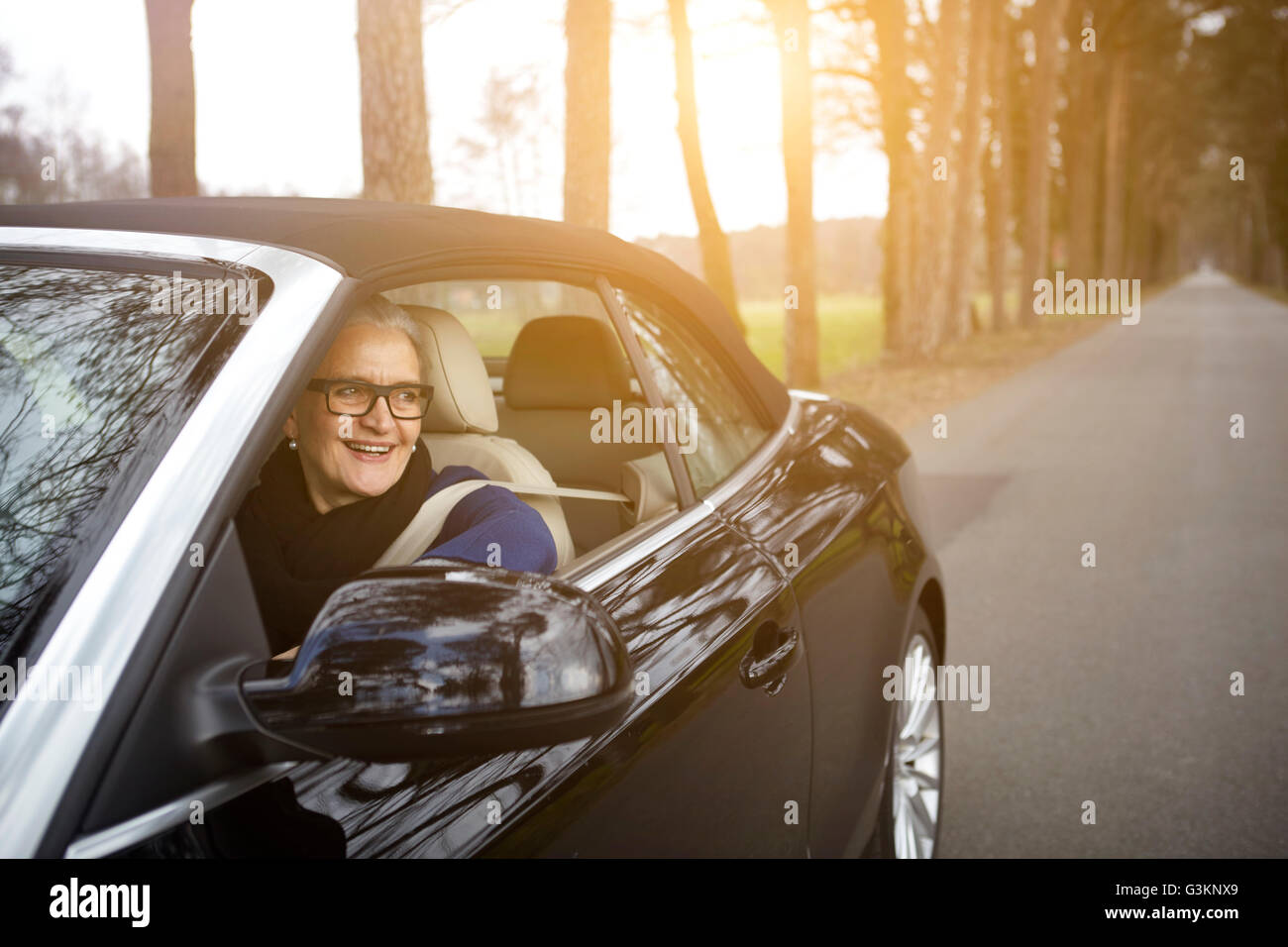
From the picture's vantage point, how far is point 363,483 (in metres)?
2.20

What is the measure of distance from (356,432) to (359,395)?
0.07 m

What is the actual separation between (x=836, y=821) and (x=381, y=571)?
1.61 metres

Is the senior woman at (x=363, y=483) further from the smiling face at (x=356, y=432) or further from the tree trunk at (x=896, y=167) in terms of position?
the tree trunk at (x=896, y=167)

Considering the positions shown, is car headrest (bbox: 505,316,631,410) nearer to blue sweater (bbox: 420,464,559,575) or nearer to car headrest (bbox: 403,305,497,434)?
car headrest (bbox: 403,305,497,434)

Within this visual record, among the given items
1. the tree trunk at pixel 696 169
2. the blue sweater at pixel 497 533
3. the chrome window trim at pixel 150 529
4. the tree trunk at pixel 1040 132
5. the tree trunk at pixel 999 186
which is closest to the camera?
the chrome window trim at pixel 150 529

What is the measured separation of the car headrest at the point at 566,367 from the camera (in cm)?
307

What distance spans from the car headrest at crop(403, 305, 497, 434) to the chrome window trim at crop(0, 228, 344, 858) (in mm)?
836

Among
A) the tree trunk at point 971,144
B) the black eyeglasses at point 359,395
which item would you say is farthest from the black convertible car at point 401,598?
the tree trunk at point 971,144

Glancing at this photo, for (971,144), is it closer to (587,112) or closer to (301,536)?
(587,112)

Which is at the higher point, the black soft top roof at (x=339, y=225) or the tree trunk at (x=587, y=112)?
the tree trunk at (x=587, y=112)

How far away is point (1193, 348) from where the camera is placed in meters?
25.9

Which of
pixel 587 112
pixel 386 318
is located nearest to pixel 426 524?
pixel 386 318

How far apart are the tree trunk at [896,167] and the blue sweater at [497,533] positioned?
64.5 feet

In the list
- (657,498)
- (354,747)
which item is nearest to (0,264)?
(354,747)
